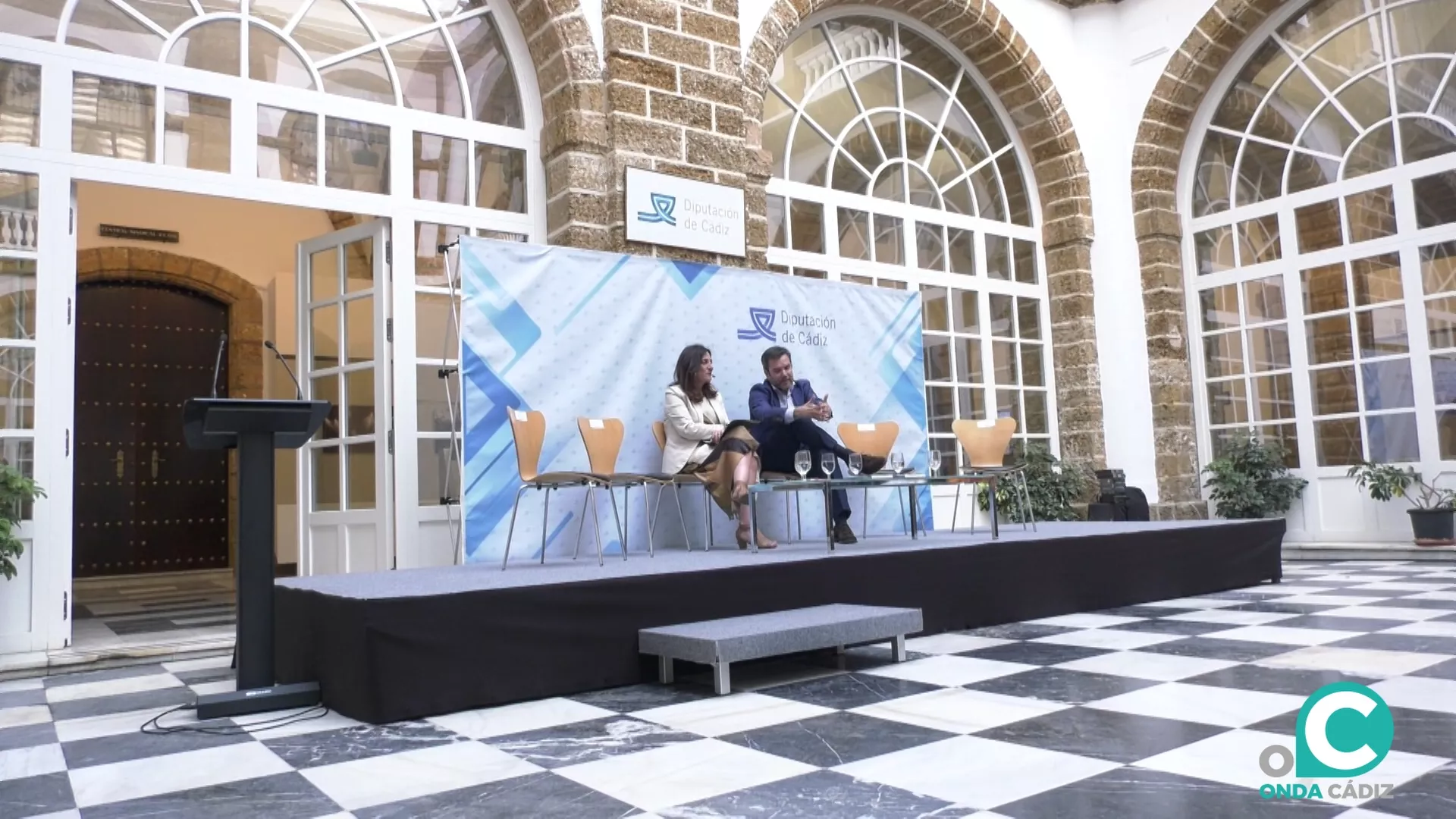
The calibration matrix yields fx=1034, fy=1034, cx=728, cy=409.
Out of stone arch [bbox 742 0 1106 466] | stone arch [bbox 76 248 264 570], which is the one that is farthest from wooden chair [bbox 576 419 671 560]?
stone arch [bbox 76 248 264 570]

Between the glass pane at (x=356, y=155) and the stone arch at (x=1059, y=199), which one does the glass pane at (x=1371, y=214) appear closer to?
the stone arch at (x=1059, y=199)

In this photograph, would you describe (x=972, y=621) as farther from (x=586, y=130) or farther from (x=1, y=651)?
(x=1, y=651)

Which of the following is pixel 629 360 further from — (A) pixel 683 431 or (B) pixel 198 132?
(B) pixel 198 132

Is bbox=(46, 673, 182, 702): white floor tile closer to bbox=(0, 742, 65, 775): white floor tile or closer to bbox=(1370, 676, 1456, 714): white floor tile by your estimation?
bbox=(0, 742, 65, 775): white floor tile

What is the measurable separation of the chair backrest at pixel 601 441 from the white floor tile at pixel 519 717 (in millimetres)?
1517

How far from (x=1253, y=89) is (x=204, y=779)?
8.61 m

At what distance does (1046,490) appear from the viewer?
805cm

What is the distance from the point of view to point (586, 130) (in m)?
5.68

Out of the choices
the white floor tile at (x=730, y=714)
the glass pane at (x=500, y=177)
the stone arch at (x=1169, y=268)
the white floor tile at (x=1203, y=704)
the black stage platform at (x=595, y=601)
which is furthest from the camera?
Answer: the stone arch at (x=1169, y=268)

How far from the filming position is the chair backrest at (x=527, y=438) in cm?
429

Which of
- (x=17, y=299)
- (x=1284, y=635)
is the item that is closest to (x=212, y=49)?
(x=17, y=299)

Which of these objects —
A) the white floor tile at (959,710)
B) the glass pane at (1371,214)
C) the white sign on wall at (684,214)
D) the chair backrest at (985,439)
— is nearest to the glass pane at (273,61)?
the white sign on wall at (684,214)

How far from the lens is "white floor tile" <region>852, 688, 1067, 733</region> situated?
8.77 feet

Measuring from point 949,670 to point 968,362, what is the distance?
4.90 m
